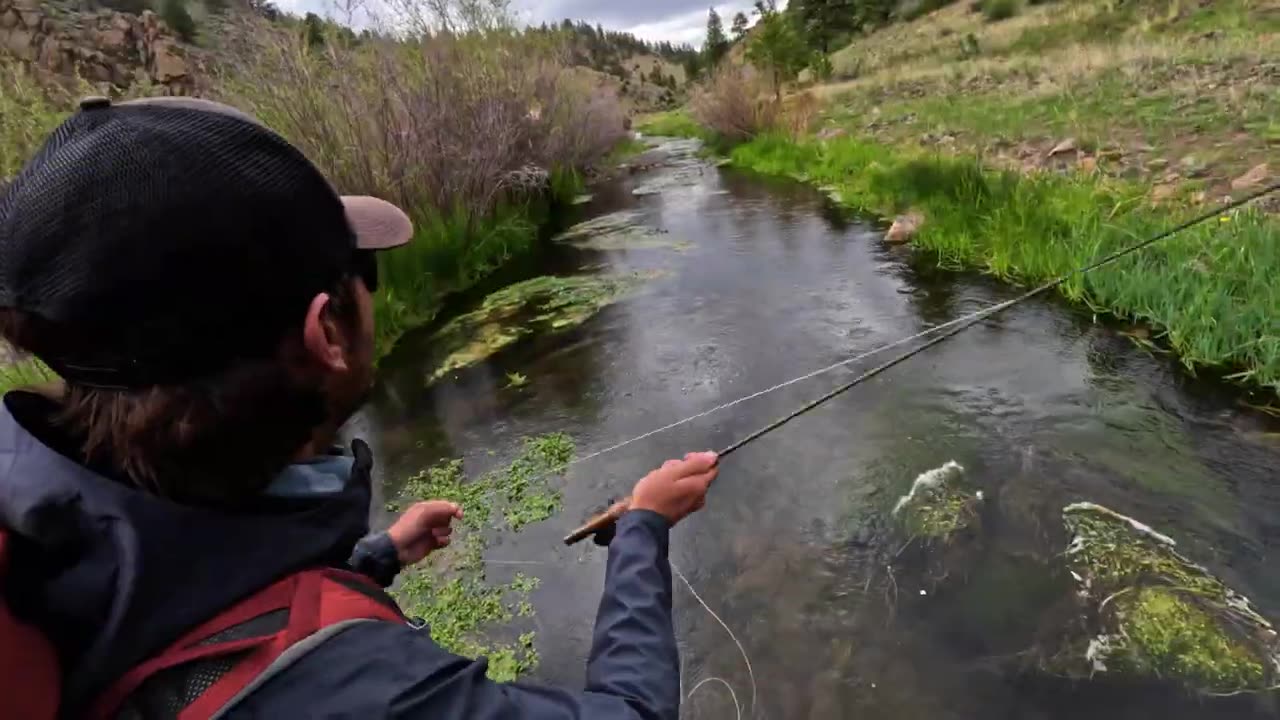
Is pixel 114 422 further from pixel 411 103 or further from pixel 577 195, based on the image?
pixel 577 195

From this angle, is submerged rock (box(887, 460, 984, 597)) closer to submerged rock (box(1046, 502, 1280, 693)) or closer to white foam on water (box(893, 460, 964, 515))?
white foam on water (box(893, 460, 964, 515))

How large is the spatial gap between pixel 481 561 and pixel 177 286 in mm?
3072

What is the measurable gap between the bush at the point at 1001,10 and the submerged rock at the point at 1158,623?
39.3 metres

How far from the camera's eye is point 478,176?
874 cm

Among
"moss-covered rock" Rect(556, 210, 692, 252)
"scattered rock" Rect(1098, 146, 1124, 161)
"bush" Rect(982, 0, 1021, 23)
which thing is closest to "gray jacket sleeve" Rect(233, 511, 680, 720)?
"moss-covered rock" Rect(556, 210, 692, 252)

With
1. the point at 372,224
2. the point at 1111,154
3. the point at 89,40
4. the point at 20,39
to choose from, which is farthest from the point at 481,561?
the point at 89,40

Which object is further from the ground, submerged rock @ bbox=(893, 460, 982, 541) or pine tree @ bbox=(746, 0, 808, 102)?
pine tree @ bbox=(746, 0, 808, 102)

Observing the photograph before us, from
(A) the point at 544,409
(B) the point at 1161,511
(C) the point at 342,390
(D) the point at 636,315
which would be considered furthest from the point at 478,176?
(C) the point at 342,390

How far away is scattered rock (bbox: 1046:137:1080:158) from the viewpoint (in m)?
8.79

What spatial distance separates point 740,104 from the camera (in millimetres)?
19234

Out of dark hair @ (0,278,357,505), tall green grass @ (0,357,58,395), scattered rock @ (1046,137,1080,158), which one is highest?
dark hair @ (0,278,357,505)

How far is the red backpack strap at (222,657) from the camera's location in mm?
868

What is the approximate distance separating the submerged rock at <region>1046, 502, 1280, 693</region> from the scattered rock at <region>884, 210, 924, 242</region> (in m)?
5.43

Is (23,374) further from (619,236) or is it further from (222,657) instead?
(619,236)
